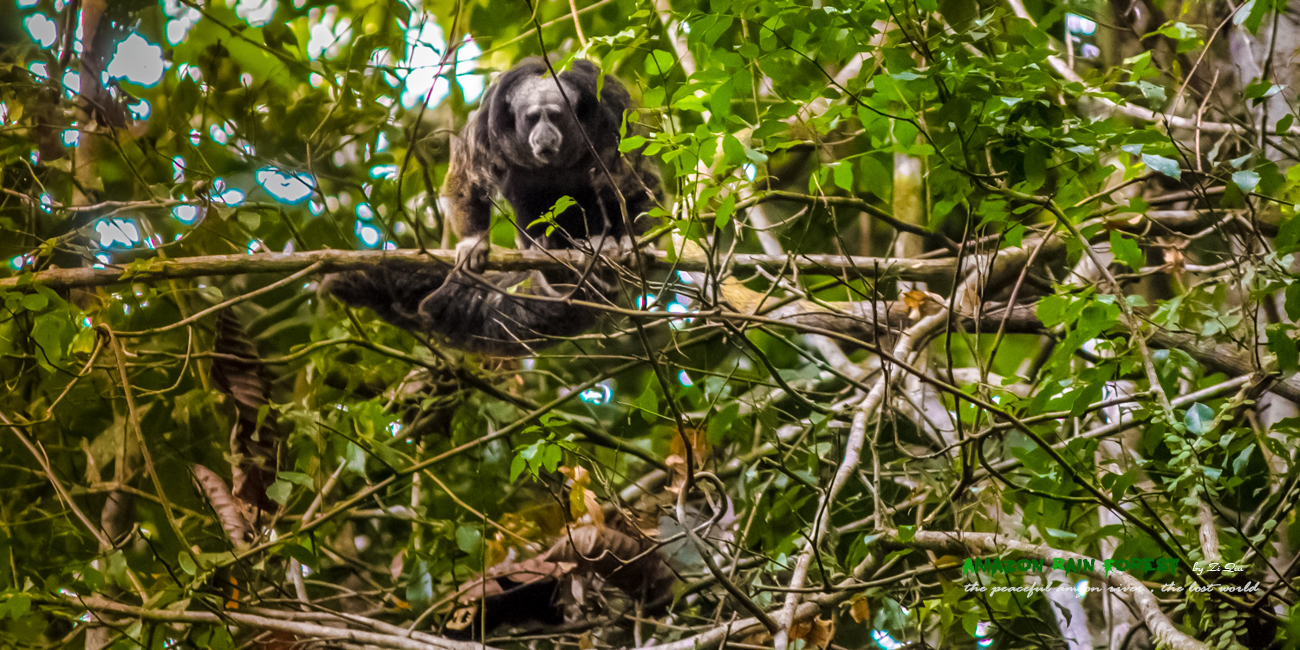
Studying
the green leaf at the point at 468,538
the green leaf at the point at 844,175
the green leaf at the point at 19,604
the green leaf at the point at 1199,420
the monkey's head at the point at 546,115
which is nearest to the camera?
the green leaf at the point at 1199,420

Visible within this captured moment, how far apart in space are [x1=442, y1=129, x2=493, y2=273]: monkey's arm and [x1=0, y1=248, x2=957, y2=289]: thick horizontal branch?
0.66 meters

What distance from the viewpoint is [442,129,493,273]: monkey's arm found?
2.70 m

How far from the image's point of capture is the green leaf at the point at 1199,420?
1246 mm

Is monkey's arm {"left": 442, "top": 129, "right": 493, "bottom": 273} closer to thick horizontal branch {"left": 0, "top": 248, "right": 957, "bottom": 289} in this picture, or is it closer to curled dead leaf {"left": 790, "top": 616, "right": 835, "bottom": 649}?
thick horizontal branch {"left": 0, "top": 248, "right": 957, "bottom": 289}

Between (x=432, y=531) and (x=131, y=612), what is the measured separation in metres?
0.72

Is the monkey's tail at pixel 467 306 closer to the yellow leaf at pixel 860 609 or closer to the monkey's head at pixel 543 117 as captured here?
the monkey's head at pixel 543 117

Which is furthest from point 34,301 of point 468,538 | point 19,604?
point 468,538

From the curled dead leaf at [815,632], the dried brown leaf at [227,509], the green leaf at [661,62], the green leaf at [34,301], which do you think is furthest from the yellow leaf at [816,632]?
the green leaf at [34,301]

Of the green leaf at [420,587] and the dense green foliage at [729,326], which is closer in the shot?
the dense green foliage at [729,326]

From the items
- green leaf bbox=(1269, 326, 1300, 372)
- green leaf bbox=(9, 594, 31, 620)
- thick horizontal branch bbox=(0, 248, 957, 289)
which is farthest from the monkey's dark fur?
green leaf bbox=(1269, 326, 1300, 372)

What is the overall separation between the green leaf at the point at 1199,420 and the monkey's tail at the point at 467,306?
134 cm

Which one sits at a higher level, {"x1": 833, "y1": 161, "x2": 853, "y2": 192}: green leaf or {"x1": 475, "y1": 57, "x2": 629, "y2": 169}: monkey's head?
{"x1": 475, "y1": 57, "x2": 629, "y2": 169}: monkey's head

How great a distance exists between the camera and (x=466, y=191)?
275cm

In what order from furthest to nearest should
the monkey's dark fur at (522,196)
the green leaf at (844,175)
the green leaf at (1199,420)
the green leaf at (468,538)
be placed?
the monkey's dark fur at (522,196) < the green leaf at (468,538) < the green leaf at (844,175) < the green leaf at (1199,420)
